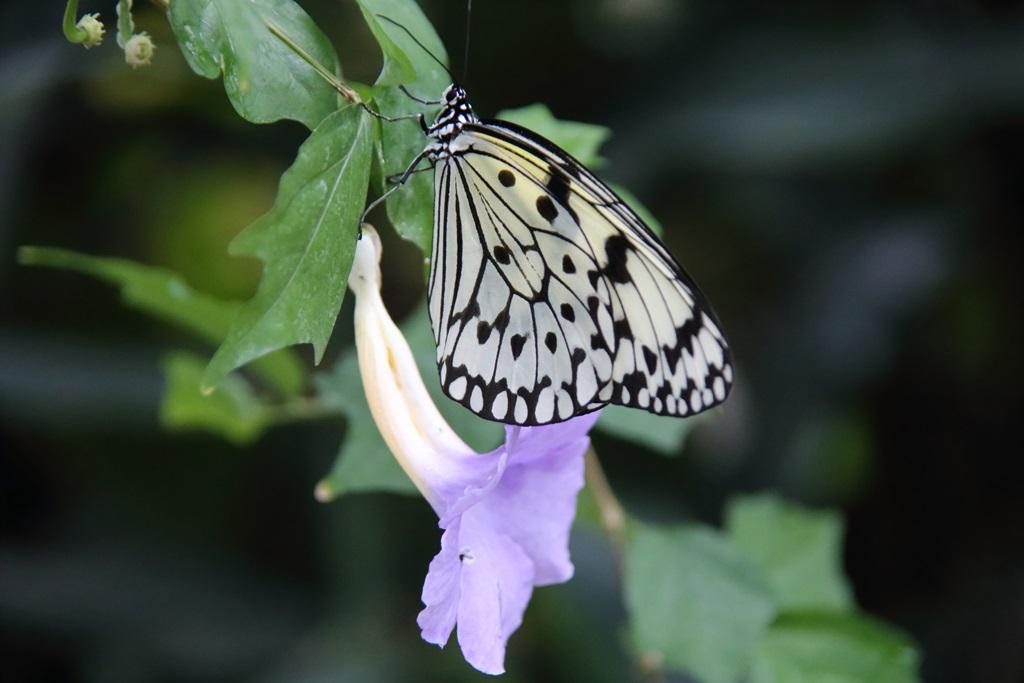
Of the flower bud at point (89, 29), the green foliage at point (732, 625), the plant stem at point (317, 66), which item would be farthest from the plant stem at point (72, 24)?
the green foliage at point (732, 625)

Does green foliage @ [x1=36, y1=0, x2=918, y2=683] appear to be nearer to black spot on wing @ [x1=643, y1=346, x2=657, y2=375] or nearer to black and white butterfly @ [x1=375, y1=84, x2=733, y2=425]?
black and white butterfly @ [x1=375, y1=84, x2=733, y2=425]

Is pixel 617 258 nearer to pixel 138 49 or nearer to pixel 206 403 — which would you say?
pixel 138 49

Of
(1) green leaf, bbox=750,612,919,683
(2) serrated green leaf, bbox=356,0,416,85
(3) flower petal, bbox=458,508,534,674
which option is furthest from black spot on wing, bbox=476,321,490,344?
(1) green leaf, bbox=750,612,919,683

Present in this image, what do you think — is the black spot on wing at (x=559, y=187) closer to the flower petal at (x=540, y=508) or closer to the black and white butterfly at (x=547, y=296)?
the black and white butterfly at (x=547, y=296)

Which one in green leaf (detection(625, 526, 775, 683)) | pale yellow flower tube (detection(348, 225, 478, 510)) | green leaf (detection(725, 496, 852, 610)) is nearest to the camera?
pale yellow flower tube (detection(348, 225, 478, 510))


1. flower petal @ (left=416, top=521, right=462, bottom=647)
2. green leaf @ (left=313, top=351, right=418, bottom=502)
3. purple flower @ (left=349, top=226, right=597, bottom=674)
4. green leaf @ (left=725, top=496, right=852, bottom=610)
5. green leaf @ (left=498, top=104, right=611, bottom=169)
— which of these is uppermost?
green leaf @ (left=498, top=104, right=611, bottom=169)

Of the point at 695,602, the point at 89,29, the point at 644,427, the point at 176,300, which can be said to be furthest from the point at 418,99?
the point at 695,602
